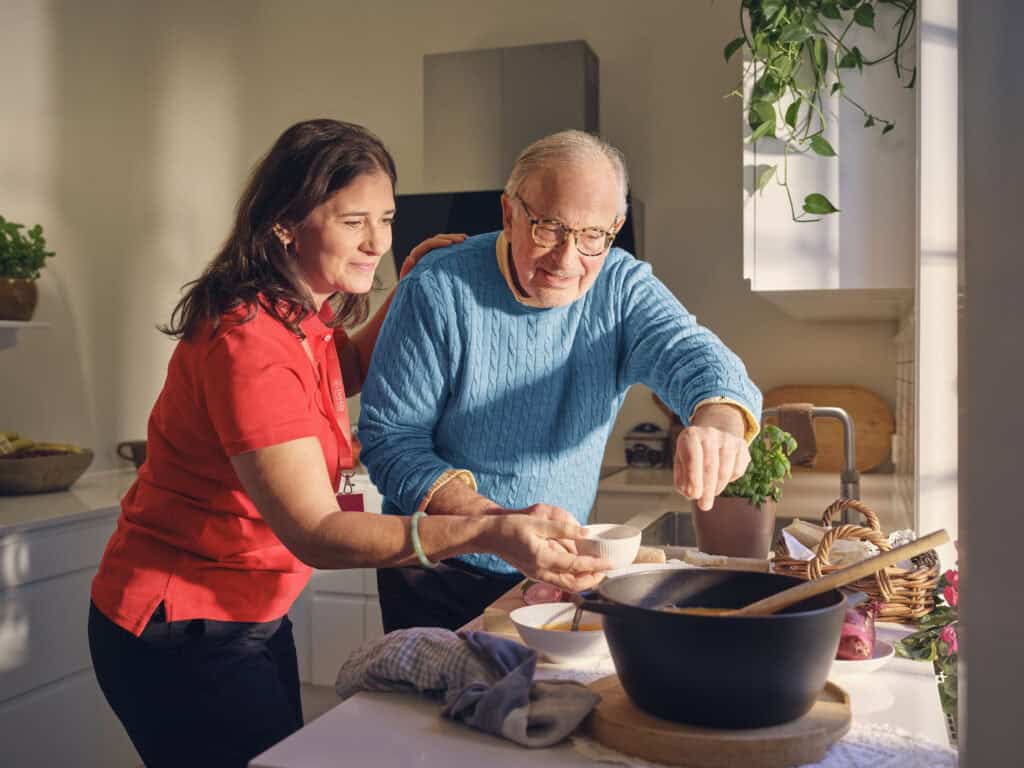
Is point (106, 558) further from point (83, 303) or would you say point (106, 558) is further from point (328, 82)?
point (328, 82)

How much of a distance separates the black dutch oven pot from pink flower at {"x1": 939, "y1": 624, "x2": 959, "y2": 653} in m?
0.40

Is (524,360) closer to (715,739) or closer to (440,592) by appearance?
(440,592)

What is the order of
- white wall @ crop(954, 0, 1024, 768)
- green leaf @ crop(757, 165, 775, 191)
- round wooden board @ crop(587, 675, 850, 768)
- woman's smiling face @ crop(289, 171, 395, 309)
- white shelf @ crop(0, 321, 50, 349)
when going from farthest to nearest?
white shelf @ crop(0, 321, 50, 349) < green leaf @ crop(757, 165, 775, 191) < woman's smiling face @ crop(289, 171, 395, 309) < round wooden board @ crop(587, 675, 850, 768) < white wall @ crop(954, 0, 1024, 768)

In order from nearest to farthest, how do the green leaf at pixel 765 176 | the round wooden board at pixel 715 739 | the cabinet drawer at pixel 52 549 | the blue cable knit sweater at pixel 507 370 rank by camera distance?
1. the round wooden board at pixel 715 739
2. the blue cable knit sweater at pixel 507 370
3. the green leaf at pixel 765 176
4. the cabinet drawer at pixel 52 549

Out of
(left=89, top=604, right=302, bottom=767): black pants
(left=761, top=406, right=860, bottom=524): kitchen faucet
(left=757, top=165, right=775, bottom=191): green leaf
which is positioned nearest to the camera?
(left=89, top=604, right=302, bottom=767): black pants

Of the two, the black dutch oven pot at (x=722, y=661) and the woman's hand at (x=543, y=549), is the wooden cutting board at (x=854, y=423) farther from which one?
the black dutch oven pot at (x=722, y=661)

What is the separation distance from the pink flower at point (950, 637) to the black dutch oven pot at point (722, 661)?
40 cm

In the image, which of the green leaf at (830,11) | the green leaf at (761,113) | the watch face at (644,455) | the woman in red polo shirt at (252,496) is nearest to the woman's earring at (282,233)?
the woman in red polo shirt at (252,496)

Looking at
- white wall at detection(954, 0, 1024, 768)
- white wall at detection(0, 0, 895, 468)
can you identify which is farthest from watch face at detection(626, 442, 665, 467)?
white wall at detection(954, 0, 1024, 768)

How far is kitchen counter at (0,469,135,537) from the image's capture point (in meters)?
2.50

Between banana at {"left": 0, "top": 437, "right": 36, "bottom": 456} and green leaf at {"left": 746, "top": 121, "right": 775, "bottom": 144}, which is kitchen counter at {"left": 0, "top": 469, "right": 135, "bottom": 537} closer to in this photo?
banana at {"left": 0, "top": 437, "right": 36, "bottom": 456}

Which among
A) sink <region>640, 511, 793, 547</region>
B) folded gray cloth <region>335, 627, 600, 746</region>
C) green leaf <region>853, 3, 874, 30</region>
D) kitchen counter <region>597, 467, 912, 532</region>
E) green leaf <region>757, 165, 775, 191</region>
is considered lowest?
sink <region>640, 511, 793, 547</region>

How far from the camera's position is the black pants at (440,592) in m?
1.64

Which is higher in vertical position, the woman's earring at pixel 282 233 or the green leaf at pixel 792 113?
the green leaf at pixel 792 113
